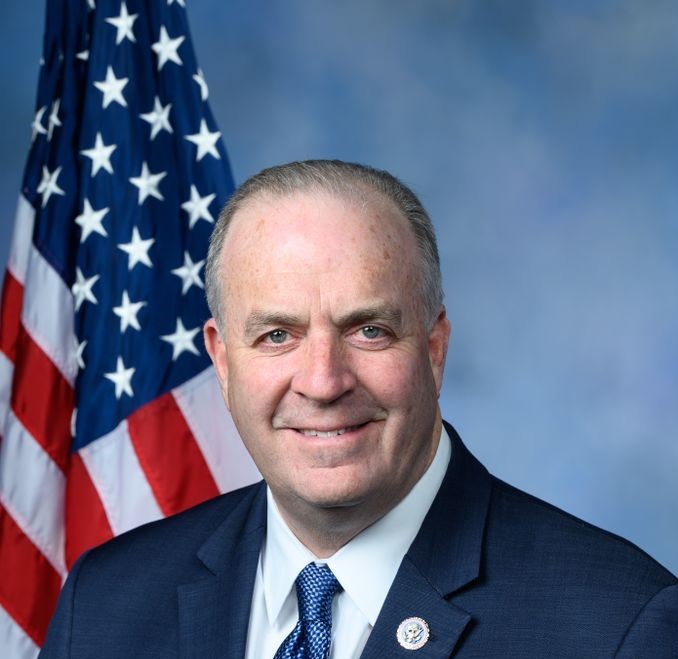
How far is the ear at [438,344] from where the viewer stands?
2939mm

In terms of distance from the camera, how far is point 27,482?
4.43 metres

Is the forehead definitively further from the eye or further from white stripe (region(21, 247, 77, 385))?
white stripe (region(21, 247, 77, 385))

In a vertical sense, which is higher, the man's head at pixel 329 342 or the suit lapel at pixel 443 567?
the man's head at pixel 329 342

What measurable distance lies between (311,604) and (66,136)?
227cm

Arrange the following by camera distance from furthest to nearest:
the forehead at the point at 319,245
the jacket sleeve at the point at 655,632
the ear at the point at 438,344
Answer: the ear at the point at 438,344
the forehead at the point at 319,245
the jacket sleeve at the point at 655,632

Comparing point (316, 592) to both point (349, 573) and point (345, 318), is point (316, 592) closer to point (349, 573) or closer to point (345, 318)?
point (349, 573)

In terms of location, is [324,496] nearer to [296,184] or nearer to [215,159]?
[296,184]

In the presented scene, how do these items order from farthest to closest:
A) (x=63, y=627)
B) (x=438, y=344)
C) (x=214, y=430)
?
(x=214, y=430), (x=63, y=627), (x=438, y=344)

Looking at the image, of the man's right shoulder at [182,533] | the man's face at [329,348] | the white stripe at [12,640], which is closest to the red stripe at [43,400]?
the white stripe at [12,640]

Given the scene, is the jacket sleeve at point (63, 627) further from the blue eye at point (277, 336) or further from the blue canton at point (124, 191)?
the blue canton at point (124, 191)

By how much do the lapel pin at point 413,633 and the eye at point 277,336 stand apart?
641mm

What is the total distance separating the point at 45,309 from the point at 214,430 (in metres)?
0.71

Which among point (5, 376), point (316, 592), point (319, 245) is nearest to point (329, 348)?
point (319, 245)

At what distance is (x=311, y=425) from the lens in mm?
2750
